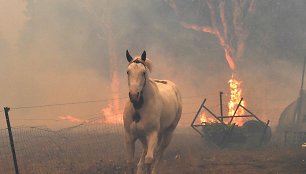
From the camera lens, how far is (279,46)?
37.2m

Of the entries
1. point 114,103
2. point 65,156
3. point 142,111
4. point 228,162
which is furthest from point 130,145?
point 114,103

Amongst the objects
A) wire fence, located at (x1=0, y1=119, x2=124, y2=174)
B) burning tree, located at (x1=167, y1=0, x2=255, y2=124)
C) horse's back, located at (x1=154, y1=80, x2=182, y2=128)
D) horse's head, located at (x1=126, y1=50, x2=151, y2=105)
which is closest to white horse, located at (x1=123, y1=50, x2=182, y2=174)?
horse's head, located at (x1=126, y1=50, x2=151, y2=105)

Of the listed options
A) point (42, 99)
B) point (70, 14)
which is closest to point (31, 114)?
point (42, 99)

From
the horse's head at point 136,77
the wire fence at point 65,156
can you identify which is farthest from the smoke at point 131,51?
the horse's head at point 136,77

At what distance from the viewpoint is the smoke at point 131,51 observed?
37.6 metres

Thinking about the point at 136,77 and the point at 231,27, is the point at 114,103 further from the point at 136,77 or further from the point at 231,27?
the point at 136,77

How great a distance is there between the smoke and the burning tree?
858mm

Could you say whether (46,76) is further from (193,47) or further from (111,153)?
(111,153)

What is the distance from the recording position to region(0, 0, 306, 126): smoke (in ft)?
123

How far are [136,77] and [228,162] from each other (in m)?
7.81

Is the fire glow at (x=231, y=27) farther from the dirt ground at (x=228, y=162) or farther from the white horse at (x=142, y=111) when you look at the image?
the white horse at (x=142, y=111)

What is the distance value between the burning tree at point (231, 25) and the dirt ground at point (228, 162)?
64.4 ft

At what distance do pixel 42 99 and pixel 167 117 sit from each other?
4586 centimetres

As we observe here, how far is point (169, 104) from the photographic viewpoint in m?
10.1
